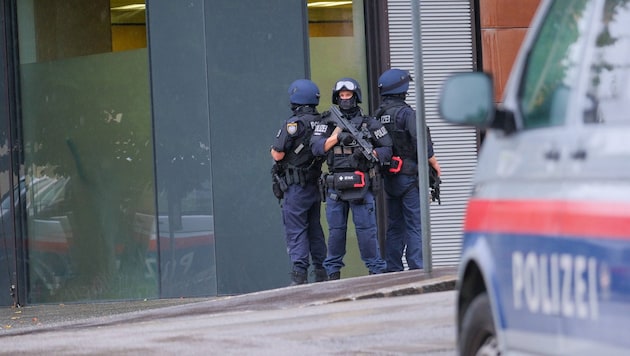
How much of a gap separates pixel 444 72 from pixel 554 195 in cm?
1184

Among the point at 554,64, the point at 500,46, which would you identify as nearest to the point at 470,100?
the point at 554,64

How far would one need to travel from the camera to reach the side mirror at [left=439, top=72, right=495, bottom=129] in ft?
14.0

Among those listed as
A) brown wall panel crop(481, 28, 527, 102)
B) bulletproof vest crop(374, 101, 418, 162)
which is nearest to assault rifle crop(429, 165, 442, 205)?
bulletproof vest crop(374, 101, 418, 162)

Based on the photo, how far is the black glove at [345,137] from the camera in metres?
12.2

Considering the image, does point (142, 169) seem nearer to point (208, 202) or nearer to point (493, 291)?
point (208, 202)

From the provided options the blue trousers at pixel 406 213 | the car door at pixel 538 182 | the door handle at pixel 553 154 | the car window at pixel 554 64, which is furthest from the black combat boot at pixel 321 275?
the door handle at pixel 553 154

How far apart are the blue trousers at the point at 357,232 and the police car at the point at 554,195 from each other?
25.5 feet

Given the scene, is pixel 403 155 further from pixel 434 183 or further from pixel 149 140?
pixel 149 140

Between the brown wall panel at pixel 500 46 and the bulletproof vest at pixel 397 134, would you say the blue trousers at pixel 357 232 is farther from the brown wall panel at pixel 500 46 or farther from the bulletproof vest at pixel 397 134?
the brown wall panel at pixel 500 46

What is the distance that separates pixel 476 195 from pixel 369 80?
35.5 feet

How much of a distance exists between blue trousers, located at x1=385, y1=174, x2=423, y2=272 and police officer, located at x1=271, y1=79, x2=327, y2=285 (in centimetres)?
64

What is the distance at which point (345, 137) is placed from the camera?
1221cm

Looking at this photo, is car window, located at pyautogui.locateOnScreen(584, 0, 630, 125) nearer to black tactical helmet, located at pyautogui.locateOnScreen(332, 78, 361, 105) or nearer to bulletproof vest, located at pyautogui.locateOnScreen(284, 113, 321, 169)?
black tactical helmet, located at pyautogui.locateOnScreen(332, 78, 361, 105)

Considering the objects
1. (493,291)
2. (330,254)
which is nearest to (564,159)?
(493,291)
